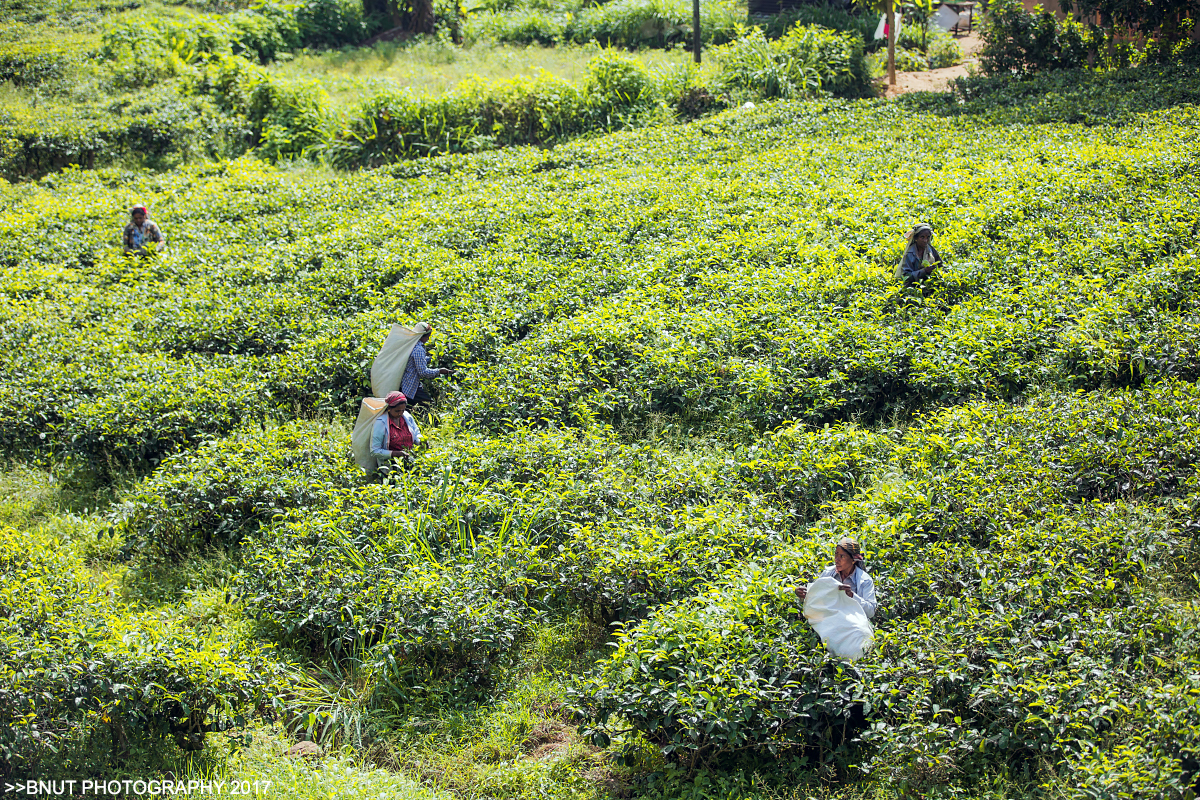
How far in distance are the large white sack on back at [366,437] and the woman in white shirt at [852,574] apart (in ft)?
13.2

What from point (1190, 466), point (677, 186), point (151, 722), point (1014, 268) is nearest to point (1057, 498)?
point (1190, 466)

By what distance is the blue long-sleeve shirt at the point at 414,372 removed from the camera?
890cm

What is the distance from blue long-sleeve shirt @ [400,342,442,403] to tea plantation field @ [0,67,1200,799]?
0.37 m

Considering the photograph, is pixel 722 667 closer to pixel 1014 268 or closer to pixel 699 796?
pixel 699 796

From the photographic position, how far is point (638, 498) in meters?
6.73

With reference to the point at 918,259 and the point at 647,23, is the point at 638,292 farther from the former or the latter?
the point at 647,23

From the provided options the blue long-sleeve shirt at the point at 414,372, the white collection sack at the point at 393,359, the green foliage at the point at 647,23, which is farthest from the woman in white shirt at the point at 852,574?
the green foliage at the point at 647,23

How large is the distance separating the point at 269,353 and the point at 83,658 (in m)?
5.60

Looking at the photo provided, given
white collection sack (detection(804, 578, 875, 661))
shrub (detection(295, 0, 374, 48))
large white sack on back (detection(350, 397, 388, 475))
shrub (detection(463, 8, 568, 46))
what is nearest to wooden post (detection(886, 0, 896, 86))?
shrub (detection(463, 8, 568, 46))

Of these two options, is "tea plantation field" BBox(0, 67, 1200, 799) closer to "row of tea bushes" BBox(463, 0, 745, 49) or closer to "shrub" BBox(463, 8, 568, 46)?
"row of tea bushes" BBox(463, 0, 745, 49)

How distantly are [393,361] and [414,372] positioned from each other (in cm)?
24

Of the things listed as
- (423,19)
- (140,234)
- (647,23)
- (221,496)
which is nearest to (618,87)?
(647,23)

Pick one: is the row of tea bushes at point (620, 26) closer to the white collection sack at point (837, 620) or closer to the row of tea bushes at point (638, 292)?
the row of tea bushes at point (638, 292)

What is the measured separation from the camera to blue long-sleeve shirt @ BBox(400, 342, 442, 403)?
29.2ft
